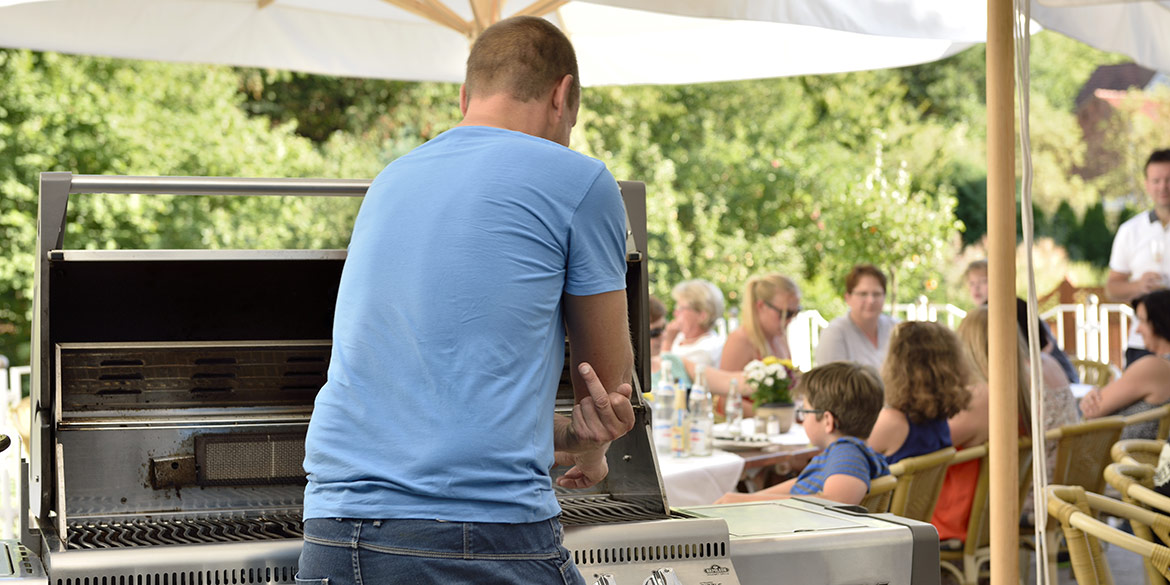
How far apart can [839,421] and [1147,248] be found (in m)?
3.86

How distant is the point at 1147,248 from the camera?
6.49 meters

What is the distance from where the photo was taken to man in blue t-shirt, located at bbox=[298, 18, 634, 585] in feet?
4.46

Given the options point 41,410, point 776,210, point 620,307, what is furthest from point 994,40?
point 776,210

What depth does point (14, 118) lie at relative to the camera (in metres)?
10.7

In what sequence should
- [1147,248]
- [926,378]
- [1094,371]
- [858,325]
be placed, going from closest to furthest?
[926,378] → [858,325] → [1147,248] → [1094,371]

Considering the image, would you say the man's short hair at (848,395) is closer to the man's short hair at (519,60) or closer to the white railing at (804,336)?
the man's short hair at (519,60)

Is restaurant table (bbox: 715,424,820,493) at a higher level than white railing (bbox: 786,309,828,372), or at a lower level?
lower

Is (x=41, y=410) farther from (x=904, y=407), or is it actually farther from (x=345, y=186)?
(x=904, y=407)

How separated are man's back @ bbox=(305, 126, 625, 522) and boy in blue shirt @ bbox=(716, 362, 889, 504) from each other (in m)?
2.01

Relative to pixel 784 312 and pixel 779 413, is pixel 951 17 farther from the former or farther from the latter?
pixel 784 312

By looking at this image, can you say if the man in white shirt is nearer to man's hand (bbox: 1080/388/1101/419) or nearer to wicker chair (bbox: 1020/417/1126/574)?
man's hand (bbox: 1080/388/1101/419)

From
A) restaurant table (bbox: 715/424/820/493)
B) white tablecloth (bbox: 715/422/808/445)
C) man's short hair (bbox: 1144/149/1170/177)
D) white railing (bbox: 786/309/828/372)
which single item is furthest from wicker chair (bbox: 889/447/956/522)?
white railing (bbox: 786/309/828/372)

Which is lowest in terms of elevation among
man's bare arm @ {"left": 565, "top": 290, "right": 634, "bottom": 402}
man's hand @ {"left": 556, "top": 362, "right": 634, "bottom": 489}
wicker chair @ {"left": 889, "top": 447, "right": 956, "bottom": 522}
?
wicker chair @ {"left": 889, "top": 447, "right": 956, "bottom": 522}

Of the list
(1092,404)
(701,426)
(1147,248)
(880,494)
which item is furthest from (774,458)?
(1147,248)
